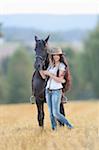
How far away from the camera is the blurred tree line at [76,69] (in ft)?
115

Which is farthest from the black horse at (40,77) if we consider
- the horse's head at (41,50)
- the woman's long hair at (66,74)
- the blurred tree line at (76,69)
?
the blurred tree line at (76,69)

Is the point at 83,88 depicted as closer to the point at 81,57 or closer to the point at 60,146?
the point at 81,57

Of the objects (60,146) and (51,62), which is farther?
(51,62)

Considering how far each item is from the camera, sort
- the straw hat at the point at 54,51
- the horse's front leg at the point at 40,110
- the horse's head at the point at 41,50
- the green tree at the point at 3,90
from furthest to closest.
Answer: the green tree at the point at 3,90 < the horse's front leg at the point at 40,110 < the straw hat at the point at 54,51 < the horse's head at the point at 41,50

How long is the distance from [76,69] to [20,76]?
531 centimetres

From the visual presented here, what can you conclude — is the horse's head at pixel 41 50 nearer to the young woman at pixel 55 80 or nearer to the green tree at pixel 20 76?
the young woman at pixel 55 80

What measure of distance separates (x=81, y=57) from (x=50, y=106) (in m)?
32.9

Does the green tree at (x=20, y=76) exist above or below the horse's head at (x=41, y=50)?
below

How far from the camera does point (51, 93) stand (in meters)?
7.36

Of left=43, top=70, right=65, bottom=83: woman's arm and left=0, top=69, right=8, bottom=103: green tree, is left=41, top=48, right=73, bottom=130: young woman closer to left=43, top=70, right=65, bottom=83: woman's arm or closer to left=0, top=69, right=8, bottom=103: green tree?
left=43, top=70, right=65, bottom=83: woman's arm

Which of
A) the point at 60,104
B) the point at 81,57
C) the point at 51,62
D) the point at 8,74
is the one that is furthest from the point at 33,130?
the point at 81,57

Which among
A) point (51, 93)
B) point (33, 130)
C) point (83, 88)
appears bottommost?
point (83, 88)

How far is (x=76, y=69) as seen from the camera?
3944cm

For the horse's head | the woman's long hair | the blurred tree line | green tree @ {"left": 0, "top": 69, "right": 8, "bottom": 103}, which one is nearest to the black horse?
the horse's head
